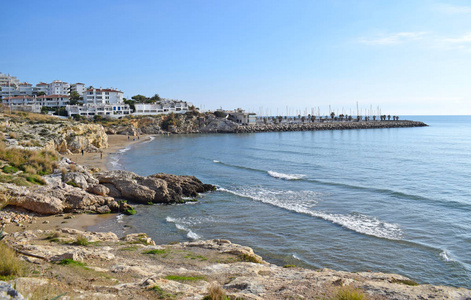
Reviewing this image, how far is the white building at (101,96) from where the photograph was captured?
10675cm

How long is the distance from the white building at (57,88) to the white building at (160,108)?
92.1ft

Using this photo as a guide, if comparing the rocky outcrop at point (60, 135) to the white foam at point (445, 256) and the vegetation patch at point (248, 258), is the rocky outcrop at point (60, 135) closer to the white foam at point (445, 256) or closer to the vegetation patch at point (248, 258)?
the vegetation patch at point (248, 258)

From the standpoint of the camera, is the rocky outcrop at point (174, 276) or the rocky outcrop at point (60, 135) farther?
the rocky outcrop at point (60, 135)

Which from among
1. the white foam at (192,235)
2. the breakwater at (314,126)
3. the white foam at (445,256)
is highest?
the breakwater at (314,126)

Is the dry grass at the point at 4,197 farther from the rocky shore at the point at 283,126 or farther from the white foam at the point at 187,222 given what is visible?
the rocky shore at the point at 283,126

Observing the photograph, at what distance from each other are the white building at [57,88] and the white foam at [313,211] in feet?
362

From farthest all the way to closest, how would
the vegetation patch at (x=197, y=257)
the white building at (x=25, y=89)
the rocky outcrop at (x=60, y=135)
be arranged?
the white building at (x=25, y=89) < the rocky outcrop at (x=60, y=135) < the vegetation patch at (x=197, y=257)

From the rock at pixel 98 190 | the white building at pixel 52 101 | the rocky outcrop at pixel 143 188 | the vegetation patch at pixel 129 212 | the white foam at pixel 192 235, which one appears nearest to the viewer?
the white foam at pixel 192 235

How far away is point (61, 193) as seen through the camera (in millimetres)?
19688

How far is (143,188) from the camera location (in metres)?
23.7

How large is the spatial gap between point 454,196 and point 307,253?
16.4 meters

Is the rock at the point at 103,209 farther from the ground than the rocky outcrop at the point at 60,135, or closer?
closer

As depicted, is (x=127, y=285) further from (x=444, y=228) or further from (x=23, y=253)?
(x=444, y=228)

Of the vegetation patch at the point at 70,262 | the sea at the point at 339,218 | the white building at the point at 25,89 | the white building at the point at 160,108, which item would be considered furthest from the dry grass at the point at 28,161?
the white building at the point at 25,89
